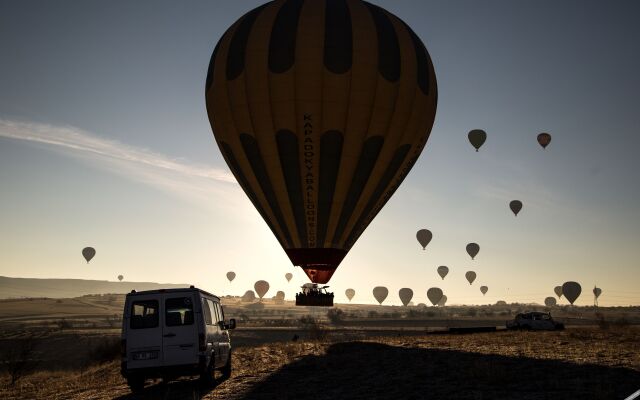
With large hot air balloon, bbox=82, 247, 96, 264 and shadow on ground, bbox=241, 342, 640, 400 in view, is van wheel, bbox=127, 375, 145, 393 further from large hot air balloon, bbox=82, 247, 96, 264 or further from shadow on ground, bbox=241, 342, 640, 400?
large hot air balloon, bbox=82, 247, 96, 264

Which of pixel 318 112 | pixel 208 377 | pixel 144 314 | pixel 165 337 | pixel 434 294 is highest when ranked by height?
pixel 318 112

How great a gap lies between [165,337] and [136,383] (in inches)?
64.9

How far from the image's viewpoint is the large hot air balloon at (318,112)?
1300 inches

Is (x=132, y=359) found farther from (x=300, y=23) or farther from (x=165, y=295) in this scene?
(x=300, y=23)

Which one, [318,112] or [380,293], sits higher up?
[318,112]

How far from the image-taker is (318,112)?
33031 mm

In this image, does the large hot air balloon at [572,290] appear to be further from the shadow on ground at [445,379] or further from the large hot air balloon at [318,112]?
the shadow on ground at [445,379]

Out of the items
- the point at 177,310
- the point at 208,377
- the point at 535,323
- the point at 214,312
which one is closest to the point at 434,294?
the point at 535,323

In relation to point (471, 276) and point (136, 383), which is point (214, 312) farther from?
point (471, 276)

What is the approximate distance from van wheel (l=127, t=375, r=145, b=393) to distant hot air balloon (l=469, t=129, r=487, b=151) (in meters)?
→ 50.2

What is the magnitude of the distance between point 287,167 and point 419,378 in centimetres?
1962

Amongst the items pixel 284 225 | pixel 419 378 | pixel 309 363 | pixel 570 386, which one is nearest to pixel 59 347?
pixel 284 225

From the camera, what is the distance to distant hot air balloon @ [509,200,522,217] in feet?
280

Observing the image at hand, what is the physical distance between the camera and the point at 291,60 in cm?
3300
